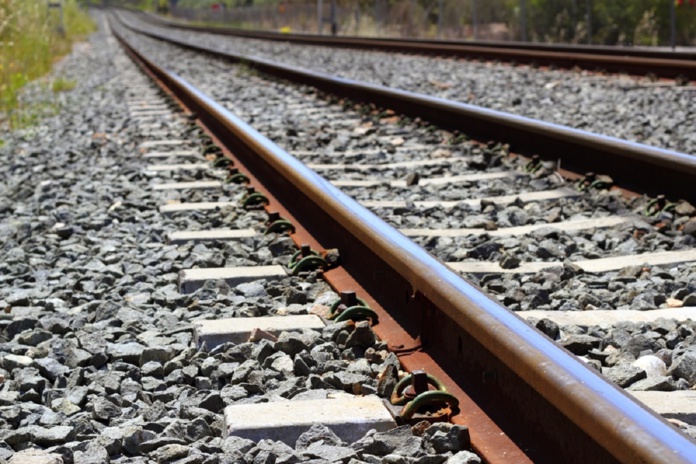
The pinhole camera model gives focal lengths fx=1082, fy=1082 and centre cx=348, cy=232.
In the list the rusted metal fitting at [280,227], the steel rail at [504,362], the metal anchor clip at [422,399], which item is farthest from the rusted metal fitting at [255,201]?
the metal anchor clip at [422,399]

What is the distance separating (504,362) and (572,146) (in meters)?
3.66

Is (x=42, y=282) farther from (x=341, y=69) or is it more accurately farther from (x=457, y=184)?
(x=341, y=69)

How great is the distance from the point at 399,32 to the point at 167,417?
31.2 m

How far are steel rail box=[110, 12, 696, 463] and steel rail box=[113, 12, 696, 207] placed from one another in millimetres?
1555

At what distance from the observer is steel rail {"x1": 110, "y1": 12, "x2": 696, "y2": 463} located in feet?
5.98

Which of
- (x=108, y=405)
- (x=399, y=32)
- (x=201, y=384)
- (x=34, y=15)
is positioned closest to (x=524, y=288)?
(x=201, y=384)

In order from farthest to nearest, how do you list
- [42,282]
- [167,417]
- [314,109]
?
[314,109] < [42,282] < [167,417]

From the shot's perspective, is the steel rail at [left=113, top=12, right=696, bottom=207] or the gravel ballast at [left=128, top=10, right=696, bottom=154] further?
the gravel ballast at [left=128, top=10, right=696, bottom=154]

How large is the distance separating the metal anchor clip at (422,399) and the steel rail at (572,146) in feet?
8.21

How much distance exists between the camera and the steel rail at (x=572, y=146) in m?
4.84

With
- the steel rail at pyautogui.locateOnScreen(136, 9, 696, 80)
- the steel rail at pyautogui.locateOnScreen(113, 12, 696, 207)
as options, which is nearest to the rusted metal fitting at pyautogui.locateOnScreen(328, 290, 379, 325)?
the steel rail at pyautogui.locateOnScreen(113, 12, 696, 207)

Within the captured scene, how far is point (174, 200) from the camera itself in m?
5.59

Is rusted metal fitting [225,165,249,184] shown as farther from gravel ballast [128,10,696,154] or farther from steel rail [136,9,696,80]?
steel rail [136,9,696,80]

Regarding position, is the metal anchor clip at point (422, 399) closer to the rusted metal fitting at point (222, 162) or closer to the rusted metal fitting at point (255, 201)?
the rusted metal fitting at point (255, 201)
